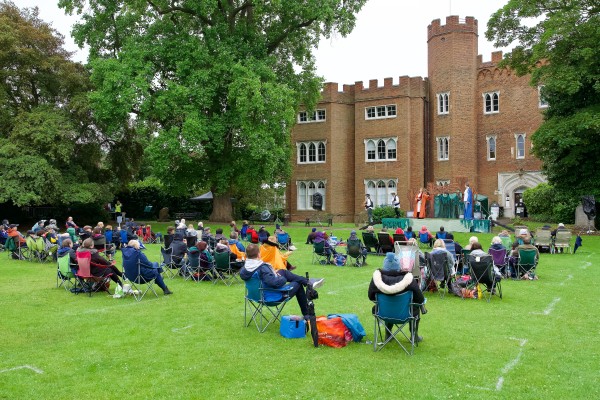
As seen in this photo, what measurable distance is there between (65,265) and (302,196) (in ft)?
98.4

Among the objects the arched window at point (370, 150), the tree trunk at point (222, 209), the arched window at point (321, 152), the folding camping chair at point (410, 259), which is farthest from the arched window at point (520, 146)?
the folding camping chair at point (410, 259)

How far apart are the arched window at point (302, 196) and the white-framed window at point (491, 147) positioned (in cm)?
1307

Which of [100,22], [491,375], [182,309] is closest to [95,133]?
[100,22]

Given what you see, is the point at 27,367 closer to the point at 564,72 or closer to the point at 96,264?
the point at 96,264

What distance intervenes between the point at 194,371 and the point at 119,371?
840 millimetres

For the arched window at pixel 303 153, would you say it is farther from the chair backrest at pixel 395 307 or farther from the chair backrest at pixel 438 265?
the chair backrest at pixel 395 307

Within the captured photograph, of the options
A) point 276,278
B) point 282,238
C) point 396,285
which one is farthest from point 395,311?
point 282,238

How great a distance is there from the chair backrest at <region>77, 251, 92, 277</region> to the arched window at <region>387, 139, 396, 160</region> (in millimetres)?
29750

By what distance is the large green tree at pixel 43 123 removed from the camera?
27.9 metres

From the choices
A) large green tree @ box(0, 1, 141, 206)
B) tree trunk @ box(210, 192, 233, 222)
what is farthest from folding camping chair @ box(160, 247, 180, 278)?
tree trunk @ box(210, 192, 233, 222)

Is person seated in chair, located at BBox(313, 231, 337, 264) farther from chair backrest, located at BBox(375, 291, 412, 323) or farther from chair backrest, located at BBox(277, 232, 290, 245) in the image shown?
chair backrest, located at BBox(375, 291, 412, 323)

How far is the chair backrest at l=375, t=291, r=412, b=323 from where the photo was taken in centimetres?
682

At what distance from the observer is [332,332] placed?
7.22 metres

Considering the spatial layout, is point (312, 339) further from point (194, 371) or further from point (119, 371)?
point (119, 371)
